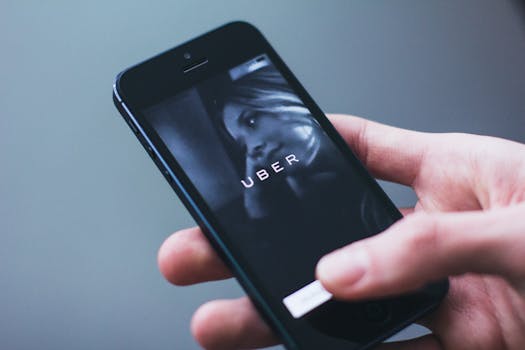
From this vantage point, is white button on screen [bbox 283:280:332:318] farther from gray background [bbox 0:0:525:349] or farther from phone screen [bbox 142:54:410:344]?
gray background [bbox 0:0:525:349]

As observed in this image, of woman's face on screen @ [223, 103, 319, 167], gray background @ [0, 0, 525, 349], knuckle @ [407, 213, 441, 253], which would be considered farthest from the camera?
gray background @ [0, 0, 525, 349]

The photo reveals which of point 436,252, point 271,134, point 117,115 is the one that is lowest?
point 436,252

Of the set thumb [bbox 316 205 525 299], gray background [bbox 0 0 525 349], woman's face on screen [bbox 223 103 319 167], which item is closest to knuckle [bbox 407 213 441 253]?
thumb [bbox 316 205 525 299]

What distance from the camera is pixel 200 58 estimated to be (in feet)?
1.95

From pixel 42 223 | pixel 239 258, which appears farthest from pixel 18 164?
pixel 239 258

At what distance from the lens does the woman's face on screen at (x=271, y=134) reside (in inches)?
22.1

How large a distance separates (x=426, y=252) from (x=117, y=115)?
1.51ft

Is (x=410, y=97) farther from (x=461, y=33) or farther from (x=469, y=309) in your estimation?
(x=469, y=309)

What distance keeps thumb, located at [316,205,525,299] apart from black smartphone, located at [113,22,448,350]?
6 cm

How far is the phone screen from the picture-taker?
51 cm

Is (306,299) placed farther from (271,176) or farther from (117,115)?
(117,115)

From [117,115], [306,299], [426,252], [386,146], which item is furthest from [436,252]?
[117,115]

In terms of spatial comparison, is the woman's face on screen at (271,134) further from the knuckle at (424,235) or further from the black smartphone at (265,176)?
the knuckle at (424,235)

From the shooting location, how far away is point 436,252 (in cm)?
42
